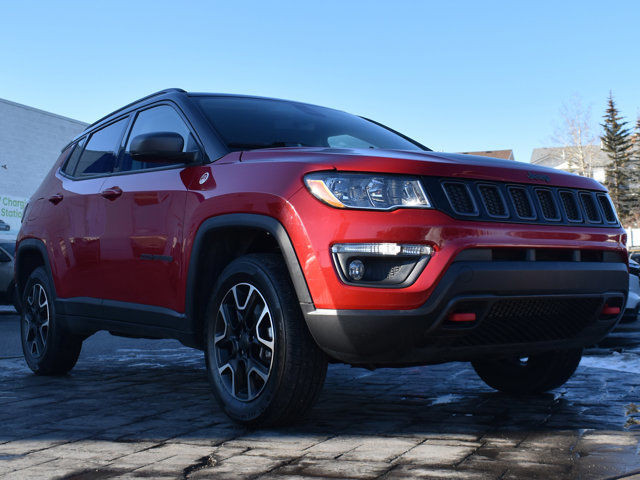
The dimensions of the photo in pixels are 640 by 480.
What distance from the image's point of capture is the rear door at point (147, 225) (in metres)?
4.41

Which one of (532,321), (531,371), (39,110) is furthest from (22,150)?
(532,321)

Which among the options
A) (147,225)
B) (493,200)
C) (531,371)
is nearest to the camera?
(493,200)

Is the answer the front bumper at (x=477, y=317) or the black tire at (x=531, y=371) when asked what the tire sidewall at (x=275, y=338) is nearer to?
the front bumper at (x=477, y=317)

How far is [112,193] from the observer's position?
5023mm

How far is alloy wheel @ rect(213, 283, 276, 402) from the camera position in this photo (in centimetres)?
382

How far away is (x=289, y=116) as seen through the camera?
488cm

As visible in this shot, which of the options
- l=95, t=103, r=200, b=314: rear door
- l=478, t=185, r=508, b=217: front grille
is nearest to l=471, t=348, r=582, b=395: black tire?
l=478, t=185, r=508, b=217: front grille

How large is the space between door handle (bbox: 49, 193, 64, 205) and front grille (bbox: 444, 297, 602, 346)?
338 centimetres

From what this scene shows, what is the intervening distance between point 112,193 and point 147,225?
56 cm

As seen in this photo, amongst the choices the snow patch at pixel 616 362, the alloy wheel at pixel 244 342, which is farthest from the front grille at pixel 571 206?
the snow patch at pixel 616 362

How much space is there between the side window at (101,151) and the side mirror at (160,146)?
1161 millimetres

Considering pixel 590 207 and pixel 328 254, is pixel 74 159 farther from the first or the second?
Answer: pixel 590 207

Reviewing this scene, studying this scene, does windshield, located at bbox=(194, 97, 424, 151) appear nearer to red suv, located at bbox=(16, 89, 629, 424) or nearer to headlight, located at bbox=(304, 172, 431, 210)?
red suv, located at bbox=(16, 89, 629, 424)

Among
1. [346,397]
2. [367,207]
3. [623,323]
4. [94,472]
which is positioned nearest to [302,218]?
[367,207]
